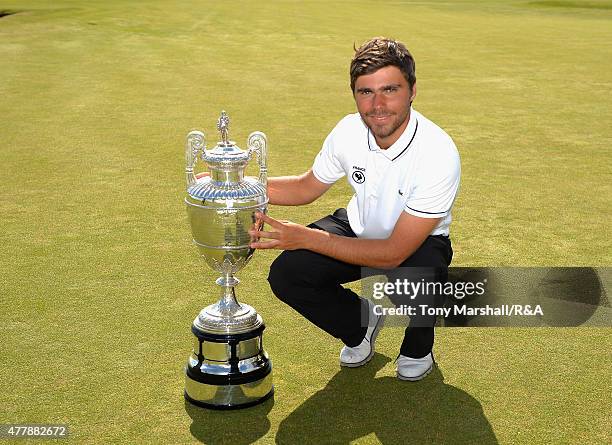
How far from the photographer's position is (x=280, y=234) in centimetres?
358

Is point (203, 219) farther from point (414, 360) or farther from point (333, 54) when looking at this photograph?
point (333, 54)

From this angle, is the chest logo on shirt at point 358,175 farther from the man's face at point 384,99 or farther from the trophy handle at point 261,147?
the trophy handle at point 261,147

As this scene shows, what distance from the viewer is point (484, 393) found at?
12.7 feet

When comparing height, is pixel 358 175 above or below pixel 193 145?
below

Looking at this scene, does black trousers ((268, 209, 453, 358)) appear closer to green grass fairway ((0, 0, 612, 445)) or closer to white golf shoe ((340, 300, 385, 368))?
white golf shoe ((340, 300, 385, 368))

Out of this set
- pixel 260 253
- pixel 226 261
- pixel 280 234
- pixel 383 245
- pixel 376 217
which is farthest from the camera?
pixel 260 253

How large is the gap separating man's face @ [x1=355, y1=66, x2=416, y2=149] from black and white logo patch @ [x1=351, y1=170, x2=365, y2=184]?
0.24 metres

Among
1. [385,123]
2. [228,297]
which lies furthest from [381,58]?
[228,297]

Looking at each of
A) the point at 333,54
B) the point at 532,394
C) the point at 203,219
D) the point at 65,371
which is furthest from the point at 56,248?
the point at 333,54

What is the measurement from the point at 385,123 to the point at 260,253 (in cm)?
191

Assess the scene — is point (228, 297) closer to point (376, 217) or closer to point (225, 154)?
point (225, 154)

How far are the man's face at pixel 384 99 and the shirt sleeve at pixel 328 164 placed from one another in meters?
0.43

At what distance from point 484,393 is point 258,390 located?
95cm

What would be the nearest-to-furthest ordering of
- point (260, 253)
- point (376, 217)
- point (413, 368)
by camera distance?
point (413, 368)
point (376, 217)
point (260, 253)
